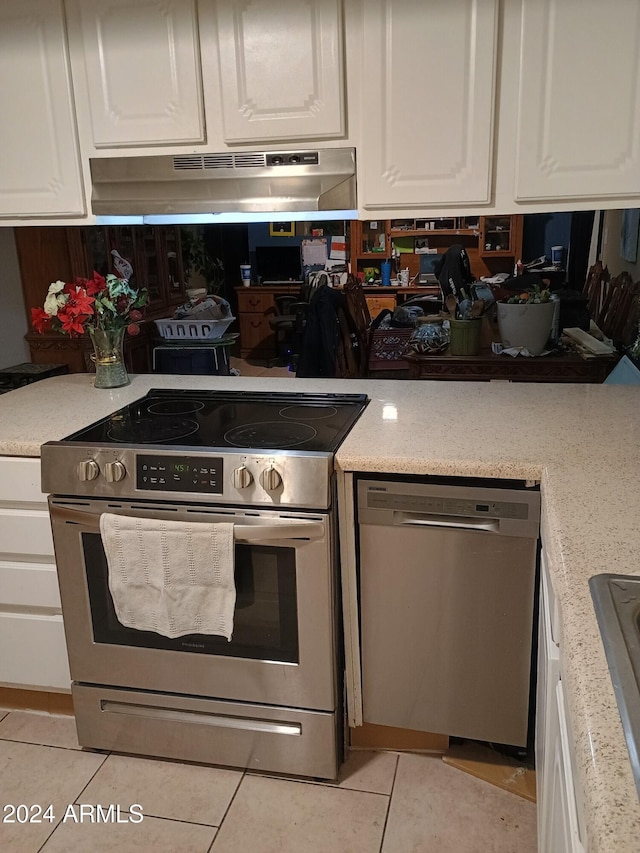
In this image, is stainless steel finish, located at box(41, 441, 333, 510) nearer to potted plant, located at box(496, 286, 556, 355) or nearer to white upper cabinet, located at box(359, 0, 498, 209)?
white upper cabinet, located at box(359, 0, 498, 209)

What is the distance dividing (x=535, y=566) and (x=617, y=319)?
1920 millimetres

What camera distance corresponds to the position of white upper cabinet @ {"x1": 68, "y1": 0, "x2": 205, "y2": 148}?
1.97 meters

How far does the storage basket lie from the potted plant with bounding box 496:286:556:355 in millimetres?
2073

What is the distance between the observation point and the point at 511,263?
649 centimetres

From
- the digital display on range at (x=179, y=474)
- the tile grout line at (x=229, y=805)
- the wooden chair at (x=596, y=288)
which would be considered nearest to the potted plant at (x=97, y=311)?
the digital display on range at (x=179, y=474)

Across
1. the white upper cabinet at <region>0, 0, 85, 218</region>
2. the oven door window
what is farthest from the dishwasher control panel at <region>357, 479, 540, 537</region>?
the white upper cabinet at <region>0, 0, 85, 218</region>

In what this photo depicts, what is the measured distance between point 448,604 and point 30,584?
45.8 inches

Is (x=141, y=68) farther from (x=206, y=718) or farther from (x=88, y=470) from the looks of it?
(x=206, y=718)

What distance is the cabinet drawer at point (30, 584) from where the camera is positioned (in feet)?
6.42

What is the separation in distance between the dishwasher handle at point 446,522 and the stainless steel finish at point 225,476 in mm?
201

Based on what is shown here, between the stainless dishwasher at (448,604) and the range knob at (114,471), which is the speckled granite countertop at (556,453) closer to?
the stainless dishwasher at (448,604)

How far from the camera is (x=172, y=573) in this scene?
1739 millimetres

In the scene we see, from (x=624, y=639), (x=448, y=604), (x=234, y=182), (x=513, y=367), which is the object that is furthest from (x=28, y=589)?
(x=513, y=367)

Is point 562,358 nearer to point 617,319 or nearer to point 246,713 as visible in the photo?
point 617,319
